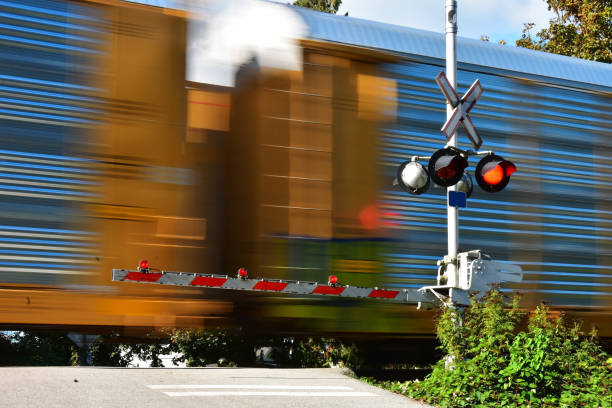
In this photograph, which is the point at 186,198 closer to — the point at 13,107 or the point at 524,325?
the point at 13,107

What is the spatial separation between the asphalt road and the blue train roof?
3733mm

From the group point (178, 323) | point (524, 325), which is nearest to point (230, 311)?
point (178, 323)

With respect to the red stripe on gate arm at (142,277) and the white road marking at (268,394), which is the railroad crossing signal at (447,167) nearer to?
the white road marking at (268,394)

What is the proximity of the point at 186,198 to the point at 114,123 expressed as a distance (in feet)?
3.29

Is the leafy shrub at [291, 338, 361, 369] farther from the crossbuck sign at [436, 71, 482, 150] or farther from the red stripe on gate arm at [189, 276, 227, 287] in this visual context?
the crossbuck sign at [436, 71, 482, 150]

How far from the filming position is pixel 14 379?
6.89 m

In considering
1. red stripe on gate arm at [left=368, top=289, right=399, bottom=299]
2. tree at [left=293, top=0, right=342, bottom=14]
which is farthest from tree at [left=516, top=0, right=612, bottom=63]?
red stripe on gate arm at [left=368, top=289, right=399, bottom=299]

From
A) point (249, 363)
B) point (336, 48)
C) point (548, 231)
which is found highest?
point (336, 48)

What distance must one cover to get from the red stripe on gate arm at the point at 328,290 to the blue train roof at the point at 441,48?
2.74 m

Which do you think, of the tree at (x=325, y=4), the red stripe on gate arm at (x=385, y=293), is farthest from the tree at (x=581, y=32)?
the red stripe on gate arm at (x=385, y=293)

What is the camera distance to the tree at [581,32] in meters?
20.2

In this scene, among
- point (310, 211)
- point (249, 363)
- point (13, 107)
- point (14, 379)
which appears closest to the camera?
point (14, 379)

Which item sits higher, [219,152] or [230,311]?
[219,152]

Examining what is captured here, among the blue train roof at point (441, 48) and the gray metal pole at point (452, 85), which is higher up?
the blue train roof at point (441, 48)
